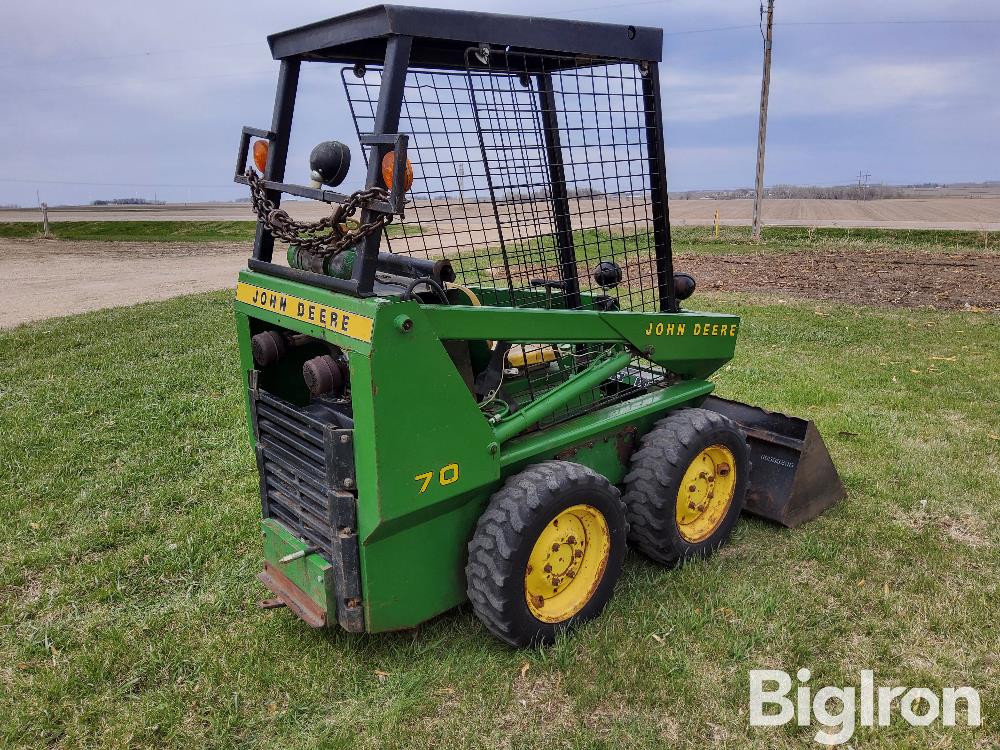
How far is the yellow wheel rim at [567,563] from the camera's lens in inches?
123

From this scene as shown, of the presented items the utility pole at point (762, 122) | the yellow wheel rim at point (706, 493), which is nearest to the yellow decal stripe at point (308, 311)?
the yellow wheel rim at point (706, 493)

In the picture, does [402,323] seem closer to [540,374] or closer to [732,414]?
[540,374]

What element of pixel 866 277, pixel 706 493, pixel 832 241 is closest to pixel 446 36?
pixel 706 493

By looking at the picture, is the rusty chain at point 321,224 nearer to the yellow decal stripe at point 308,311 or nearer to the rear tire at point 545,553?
the yellow decal stripe at point 308,311

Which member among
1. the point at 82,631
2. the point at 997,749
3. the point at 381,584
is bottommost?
the point at 997,749

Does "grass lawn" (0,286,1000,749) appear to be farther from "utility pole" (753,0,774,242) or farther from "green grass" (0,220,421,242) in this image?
"green grass" (0,220,421,242)

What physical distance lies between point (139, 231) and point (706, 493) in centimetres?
3113

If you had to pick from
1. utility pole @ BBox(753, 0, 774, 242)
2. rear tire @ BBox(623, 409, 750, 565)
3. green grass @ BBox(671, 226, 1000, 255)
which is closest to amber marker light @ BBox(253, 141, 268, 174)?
rear tire @ BBox(623, 409, 750, 565)

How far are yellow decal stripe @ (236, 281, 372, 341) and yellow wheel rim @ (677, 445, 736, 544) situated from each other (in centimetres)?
183

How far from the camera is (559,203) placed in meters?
3.69

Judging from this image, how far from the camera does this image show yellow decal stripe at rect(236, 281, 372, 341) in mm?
2631

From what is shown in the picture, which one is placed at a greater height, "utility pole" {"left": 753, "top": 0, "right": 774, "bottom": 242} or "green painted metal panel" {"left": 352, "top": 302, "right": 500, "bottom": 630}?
"utility pole" {"left": 753, "top": 0, "right": 774, "bottom": 242}

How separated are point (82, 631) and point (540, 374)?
7.65 feet

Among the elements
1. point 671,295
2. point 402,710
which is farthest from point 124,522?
point 671,295
